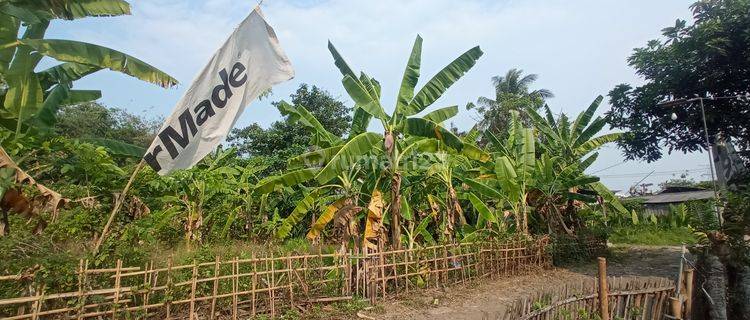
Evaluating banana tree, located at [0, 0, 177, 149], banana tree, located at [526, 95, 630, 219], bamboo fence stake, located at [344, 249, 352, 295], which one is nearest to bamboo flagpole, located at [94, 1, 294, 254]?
banana tree, located at [0, 0, 177, 149]

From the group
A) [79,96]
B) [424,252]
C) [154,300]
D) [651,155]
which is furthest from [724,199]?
[79,96]

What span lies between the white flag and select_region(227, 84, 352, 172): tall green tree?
36.3 ft

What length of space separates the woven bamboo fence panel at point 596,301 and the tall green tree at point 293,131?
12293 millimetres

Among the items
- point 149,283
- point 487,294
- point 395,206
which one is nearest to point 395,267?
point 395,206

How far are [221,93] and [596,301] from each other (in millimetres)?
5392

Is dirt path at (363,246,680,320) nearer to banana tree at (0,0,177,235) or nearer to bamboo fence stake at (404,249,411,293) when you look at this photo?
bamboo fence stake at (404,249,411,293)

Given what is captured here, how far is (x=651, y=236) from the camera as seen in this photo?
18.5 m

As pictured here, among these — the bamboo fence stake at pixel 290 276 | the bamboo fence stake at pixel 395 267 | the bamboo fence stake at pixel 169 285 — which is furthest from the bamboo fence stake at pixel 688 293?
the bamboo fence stake at pixel 169 285

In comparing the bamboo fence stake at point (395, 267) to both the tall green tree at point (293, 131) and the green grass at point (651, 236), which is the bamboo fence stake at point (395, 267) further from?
the green grass at point (651, 236)

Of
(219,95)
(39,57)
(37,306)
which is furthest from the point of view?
(219,95)

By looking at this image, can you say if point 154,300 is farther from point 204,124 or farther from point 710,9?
point 710,9

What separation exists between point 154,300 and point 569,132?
36.9ft

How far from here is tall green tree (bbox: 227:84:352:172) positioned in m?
17.4

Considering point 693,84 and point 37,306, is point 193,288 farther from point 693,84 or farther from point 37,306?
point 693,84
